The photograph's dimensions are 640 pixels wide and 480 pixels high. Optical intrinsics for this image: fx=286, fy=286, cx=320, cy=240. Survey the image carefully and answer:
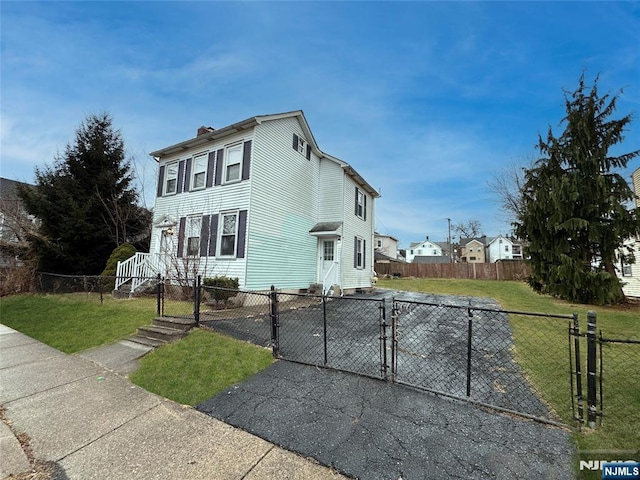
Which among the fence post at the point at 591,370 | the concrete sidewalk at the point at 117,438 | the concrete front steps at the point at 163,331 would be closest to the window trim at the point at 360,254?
the concrete front steps at the point at 163,331

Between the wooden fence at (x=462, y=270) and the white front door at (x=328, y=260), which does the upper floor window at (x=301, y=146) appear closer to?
the white front door at (x=328, y=260)

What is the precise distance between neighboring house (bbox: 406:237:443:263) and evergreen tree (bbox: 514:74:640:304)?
57.9 m

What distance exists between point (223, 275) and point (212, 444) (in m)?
8.25

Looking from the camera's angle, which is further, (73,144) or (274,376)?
(73,144)

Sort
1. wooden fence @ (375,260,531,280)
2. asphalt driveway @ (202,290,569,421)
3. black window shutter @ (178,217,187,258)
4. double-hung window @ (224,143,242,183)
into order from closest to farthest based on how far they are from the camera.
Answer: asphalt driveway @ (202,290,569,421), double-hung window @ (224,143,242,183), black window shutter @ (178,217,187,258), wooden fence @ (375,260,531,280)

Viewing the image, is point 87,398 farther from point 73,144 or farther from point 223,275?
point 73,144

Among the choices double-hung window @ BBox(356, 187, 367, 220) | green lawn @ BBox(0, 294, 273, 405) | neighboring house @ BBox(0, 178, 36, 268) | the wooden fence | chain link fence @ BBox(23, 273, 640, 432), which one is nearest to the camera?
chain link fence @ BBox(23, 273, 640, 432)

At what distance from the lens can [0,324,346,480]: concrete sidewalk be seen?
8.11 ft

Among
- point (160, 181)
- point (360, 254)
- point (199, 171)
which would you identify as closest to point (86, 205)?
point (160, 181)

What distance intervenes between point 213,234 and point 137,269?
12.0 ft

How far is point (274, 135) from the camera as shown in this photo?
11.5 meters

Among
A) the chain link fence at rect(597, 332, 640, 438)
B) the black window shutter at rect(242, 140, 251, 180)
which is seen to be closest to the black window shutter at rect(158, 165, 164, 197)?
the black window shutter at rect(242, 140, 251, 180)

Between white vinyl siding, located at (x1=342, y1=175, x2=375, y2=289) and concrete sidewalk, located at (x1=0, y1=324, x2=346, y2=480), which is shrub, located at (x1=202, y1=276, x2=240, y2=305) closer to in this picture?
concrete sidewalk, located at (x1=0, y1=324, x2=346, y2=480)

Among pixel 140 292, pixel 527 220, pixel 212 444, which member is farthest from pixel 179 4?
pixel 527 220
